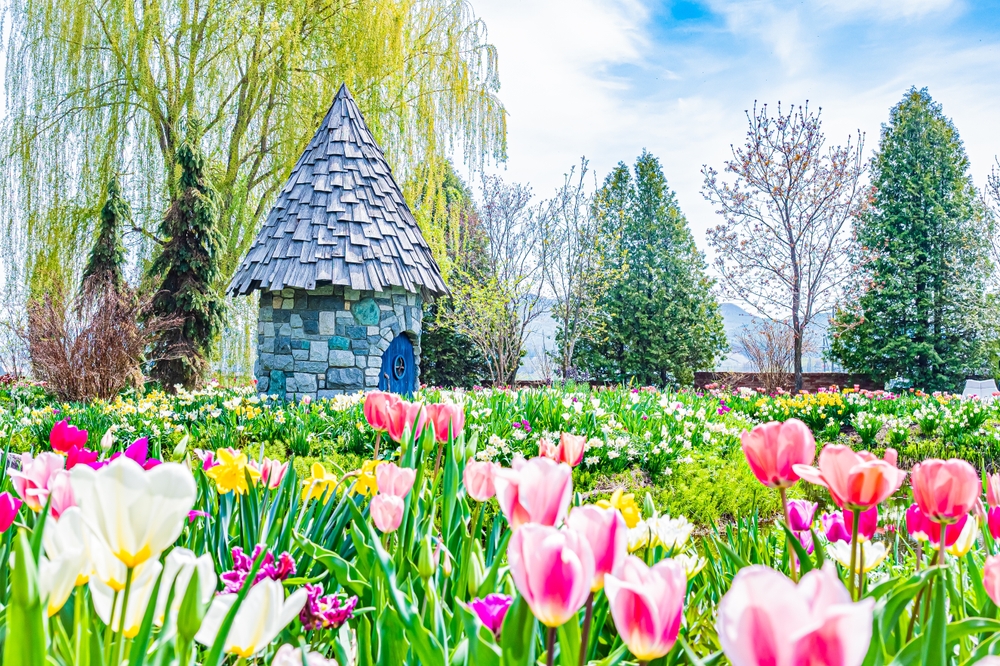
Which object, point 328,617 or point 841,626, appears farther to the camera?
point 328,617

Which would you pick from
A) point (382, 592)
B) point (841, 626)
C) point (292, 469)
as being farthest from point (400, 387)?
point (841, 626)

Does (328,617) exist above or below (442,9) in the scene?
below

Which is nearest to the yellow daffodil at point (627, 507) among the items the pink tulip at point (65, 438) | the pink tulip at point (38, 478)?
the pink tulip at point (38, 478)

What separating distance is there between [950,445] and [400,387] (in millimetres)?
5941

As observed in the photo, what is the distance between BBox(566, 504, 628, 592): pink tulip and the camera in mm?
788

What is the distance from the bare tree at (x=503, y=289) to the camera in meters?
14.6

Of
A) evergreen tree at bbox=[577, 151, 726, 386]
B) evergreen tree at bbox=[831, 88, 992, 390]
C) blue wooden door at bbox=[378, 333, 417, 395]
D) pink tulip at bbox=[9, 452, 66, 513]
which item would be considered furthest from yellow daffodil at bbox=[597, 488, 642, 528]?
evergreen tree at bbox=[831, 88, 992, 390]

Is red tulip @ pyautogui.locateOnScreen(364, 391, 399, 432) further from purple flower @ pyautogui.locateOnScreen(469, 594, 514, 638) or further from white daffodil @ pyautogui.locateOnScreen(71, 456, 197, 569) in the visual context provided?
white daffodil @ pyautogui.locateOnScreen(71, 456, 197, 569)

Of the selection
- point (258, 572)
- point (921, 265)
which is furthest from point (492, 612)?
point (921, 265)

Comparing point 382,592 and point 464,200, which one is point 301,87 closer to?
point 464,200

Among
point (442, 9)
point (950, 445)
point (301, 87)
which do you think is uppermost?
point (442, 9)

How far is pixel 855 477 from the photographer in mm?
1055

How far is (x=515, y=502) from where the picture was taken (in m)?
0.92

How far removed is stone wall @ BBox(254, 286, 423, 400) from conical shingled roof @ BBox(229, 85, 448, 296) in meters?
0.28
